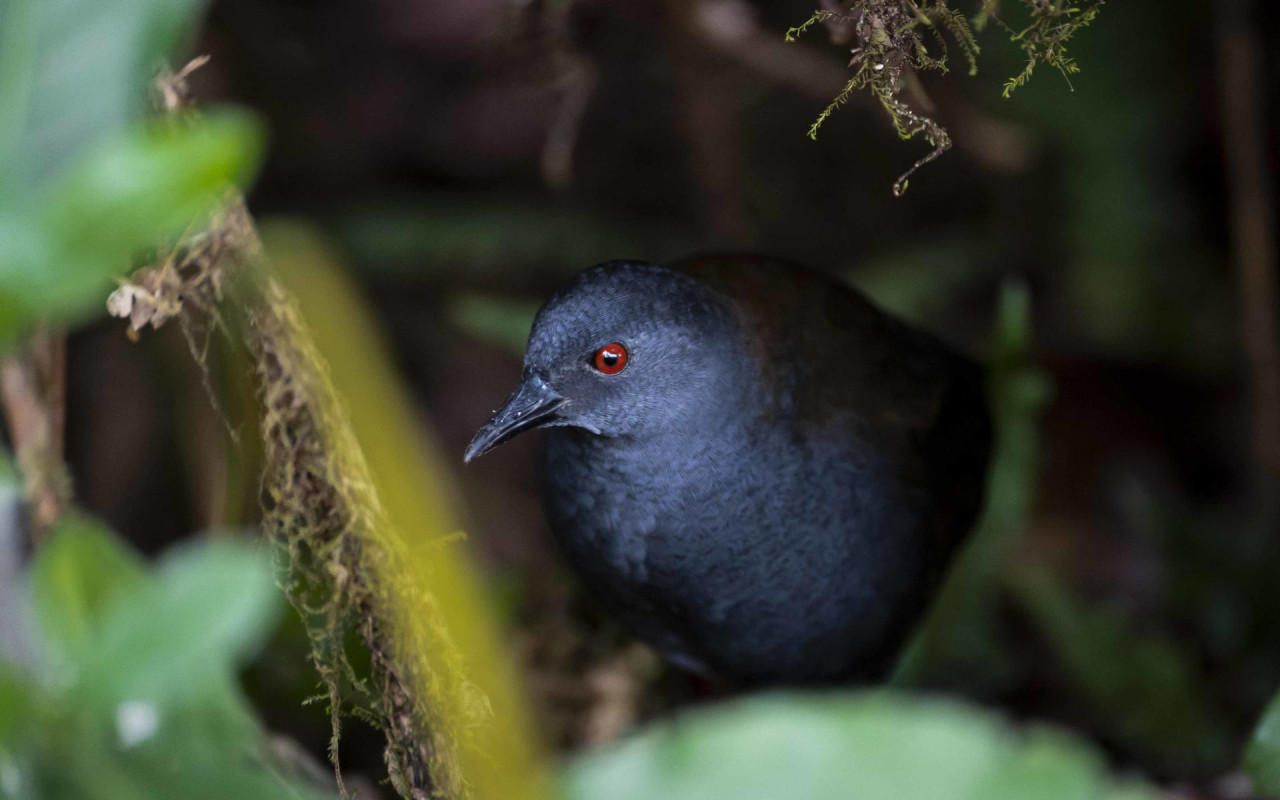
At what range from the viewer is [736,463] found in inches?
95.7

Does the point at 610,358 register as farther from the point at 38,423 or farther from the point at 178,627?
the point at 178,627

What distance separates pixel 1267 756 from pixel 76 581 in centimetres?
184

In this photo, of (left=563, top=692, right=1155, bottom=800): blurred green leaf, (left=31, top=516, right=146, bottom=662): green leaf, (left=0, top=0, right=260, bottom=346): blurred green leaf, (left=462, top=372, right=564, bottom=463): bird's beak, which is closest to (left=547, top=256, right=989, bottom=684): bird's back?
(left=462, top=372, right=564, bottom=463): bird's beak

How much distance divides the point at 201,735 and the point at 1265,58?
3.96 m

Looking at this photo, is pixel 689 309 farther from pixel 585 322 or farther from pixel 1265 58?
pixel 1265 58

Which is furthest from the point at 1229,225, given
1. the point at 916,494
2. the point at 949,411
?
the point at 916,494

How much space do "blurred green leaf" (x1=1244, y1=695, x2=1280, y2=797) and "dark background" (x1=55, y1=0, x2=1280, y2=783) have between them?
4.04 ft

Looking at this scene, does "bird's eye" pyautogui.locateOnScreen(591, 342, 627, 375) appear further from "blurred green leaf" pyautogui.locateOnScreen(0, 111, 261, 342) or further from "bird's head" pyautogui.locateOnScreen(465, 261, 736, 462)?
"blurred green leaf" pyautogui.locateOnScreen(0, 111, 261, 342)

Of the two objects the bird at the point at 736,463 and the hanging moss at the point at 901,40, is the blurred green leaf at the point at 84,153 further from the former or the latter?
the bird at the point at 736,463

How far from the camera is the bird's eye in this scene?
2.34 metres

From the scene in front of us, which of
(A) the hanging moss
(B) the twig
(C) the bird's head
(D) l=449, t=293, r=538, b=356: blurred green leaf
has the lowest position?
(D) l=449, t=293, r=538, b=356: blurred green leaf

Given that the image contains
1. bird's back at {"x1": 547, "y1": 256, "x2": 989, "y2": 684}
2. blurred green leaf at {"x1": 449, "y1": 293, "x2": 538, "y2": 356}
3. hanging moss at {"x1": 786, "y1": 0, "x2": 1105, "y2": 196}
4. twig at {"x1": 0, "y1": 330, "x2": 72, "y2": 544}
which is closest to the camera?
hanging moss at {"x1": 786, "y1": 0, "x2": 1105, "y2": 196}

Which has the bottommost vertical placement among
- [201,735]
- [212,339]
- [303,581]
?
[303,581]

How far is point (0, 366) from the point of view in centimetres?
223
